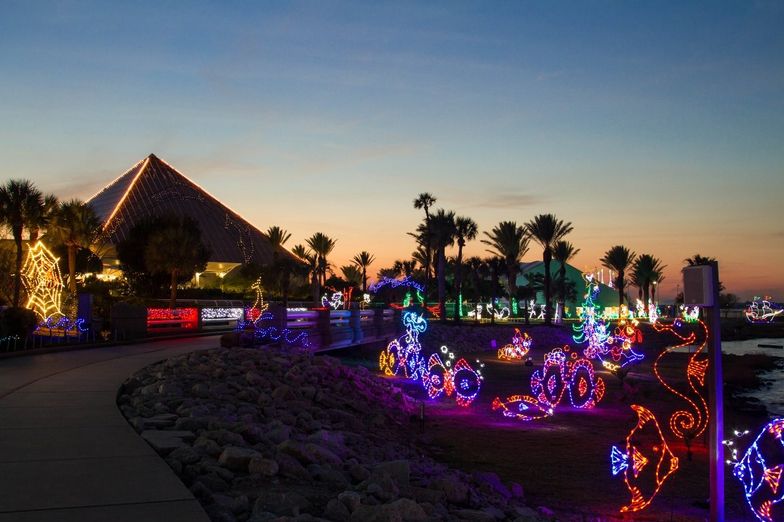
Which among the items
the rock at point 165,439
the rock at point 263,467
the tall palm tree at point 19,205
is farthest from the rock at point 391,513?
the tall palm tree at point 19,205

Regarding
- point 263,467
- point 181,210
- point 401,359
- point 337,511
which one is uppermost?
point 181,210

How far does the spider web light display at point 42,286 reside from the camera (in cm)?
2553

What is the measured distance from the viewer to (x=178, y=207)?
10631cm

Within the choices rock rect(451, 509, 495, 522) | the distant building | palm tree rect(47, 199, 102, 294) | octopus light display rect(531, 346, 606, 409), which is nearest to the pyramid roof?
the distant building

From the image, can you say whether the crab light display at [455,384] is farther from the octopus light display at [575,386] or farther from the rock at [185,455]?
the rock at [185,455]

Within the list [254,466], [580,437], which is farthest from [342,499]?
[580,437]

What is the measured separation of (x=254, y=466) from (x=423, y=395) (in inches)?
623

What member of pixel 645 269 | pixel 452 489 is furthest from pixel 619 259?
pixel 452 489

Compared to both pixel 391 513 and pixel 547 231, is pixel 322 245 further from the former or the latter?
pixel 391 513

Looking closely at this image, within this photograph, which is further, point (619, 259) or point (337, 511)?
point (619, 259)

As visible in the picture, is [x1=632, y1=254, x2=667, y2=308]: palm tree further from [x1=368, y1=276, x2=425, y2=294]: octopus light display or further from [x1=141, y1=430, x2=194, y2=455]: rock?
[x1=141, y1=430, x2=194, y2=455]: rock

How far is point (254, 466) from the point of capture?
25.1 ft

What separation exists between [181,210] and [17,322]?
8576 centimetres

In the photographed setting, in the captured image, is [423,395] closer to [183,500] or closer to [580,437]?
[580,437]
